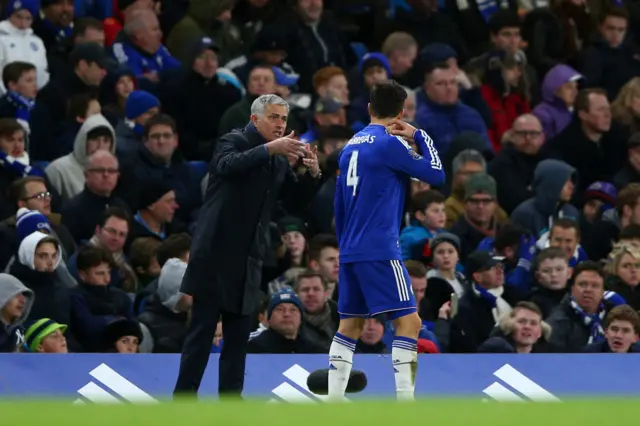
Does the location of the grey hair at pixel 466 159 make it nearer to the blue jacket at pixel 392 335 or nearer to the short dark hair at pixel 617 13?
the blue jacket at pixel 392 335

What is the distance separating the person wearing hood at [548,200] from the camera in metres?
18.0

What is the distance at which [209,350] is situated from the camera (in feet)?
42.1

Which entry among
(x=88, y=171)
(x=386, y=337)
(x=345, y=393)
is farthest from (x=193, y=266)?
(x=88, y=171)

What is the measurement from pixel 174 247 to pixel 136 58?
433cm

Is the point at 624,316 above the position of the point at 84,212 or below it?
below

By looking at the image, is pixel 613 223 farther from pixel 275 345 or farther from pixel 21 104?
pixel 21 104

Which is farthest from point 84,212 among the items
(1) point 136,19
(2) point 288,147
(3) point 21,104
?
(2) point 288,147

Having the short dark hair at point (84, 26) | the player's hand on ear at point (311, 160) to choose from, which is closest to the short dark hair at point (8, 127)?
the short dark hair at point (84, 26)

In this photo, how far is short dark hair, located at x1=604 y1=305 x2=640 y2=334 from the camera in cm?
1507

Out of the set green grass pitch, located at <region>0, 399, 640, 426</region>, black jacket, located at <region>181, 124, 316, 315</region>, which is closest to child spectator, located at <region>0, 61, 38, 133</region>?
black jacket, located at <region>181, 124, 316, 315</region>

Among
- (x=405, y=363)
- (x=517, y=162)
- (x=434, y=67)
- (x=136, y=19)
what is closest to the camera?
(x=405, y=363)

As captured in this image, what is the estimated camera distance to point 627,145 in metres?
19.6

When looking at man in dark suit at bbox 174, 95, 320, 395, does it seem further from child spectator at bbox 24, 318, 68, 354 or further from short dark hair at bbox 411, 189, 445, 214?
short dark hair at bbox 411, 189, 445, 214

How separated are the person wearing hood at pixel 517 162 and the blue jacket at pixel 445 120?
271mm
